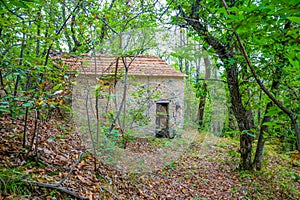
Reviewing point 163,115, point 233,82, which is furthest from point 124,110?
point 163,115

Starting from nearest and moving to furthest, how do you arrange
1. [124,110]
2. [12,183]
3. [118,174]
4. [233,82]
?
[12,183] → [118,174] → [124,110] → [233,82]

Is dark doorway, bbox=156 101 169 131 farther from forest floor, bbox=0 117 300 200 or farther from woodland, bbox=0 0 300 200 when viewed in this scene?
forest floor, bbox=0 117 300 200

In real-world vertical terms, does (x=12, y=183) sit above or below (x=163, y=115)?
below

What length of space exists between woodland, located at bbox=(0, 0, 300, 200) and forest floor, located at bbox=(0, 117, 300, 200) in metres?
0.02

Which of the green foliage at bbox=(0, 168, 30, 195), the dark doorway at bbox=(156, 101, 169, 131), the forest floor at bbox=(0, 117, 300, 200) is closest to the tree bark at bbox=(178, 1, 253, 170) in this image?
the forest floor at bbox=(0, 117, 300, 200)

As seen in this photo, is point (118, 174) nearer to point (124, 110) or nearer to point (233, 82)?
point (124, 110)

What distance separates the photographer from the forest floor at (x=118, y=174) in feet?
8.09

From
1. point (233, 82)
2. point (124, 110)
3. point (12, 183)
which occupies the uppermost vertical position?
point (233, 82)

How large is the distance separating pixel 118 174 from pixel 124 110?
113cm

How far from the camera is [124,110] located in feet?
13.5

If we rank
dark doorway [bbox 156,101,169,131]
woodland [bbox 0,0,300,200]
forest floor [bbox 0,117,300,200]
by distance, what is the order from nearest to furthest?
woodland [bbox 0,0,300,200], forest floor [bbox 0,117,300,200], dark doorway [bbox 156,101,169,131]

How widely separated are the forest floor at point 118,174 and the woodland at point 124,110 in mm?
18

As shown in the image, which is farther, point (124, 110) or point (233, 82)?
point (233, 82)

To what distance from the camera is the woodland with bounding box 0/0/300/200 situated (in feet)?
7.27
